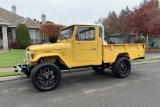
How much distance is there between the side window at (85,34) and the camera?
20.9 ft

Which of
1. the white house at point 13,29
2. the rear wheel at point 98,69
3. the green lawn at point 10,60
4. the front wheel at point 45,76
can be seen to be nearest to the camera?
the front wheel at point 45,76

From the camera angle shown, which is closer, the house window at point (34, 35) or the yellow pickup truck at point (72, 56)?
the yellow pickup truck at point (72, 56)

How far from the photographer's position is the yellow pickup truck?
18.6 feet

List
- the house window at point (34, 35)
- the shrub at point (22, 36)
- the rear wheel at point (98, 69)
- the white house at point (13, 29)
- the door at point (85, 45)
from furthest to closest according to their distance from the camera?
the house window at point (34, 35), the white house at point (13, 29), the shrub at point (22, 36), the rear wheel at point (98, 69), the door at point (85, 45)

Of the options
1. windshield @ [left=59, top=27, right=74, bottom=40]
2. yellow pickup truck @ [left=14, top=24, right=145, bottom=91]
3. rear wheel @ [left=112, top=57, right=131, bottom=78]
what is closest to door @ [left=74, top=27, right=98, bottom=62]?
yellow pickup truck @ [left=14, top=24, right=145, bottom=91]

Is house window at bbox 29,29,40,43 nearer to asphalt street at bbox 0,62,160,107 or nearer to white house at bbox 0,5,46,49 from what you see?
white house at bbox 0,5,46,49

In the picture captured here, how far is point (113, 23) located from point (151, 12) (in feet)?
33.9

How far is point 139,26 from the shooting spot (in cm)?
2177

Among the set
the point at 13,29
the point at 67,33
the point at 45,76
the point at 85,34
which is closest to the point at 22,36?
the point at 13,29

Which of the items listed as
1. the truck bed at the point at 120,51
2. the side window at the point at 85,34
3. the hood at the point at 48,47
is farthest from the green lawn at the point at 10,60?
the truck bed at the point at 120,51

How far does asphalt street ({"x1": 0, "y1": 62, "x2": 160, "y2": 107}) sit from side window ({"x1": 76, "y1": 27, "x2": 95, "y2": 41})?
174cm

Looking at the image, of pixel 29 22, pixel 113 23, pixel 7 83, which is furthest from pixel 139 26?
pixel 7 83

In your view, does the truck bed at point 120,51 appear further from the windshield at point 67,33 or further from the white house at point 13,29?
the white house at point 13,29

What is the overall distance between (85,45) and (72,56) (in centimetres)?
68
